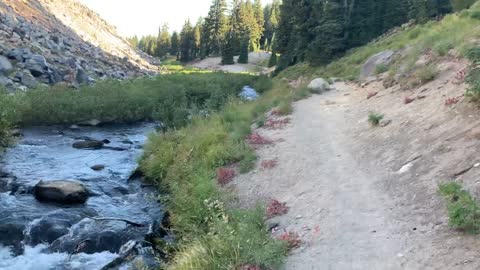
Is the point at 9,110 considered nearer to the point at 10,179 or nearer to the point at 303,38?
the point at 10,179

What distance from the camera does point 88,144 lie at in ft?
75.6

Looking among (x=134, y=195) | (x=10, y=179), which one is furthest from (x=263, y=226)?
(x=10, y=179)

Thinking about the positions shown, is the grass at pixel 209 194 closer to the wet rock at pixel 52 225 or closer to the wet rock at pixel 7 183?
the wet rock at pixel 52 225

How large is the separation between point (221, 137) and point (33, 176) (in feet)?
22.9

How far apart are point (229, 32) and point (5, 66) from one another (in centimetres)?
7844

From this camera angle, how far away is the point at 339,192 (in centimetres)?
1094

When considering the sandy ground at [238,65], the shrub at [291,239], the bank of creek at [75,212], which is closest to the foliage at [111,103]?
the bank of creek at [75,212]

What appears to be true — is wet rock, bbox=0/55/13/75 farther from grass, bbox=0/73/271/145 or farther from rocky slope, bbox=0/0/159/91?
grass, bbox=0/73/271/145

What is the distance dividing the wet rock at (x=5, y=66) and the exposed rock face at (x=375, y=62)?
23.3 m

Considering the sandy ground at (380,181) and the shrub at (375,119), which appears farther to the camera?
the shrub at (375,119)

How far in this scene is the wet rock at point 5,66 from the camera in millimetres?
30923

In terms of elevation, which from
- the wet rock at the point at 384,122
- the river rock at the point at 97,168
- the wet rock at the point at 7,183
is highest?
the wet rock at the point at 384,122

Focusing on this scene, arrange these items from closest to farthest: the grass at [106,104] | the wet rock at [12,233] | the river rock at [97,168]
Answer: the wet rock at [12,233] → the river rock at [97,168] → the grass at [106,104]

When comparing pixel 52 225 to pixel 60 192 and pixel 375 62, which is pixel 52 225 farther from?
pixel 375 62
